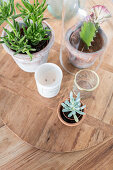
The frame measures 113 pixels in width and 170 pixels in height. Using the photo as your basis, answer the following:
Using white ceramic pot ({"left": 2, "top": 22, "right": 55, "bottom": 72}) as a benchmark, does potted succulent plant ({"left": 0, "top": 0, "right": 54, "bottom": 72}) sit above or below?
above

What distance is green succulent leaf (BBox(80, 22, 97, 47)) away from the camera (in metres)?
0.47

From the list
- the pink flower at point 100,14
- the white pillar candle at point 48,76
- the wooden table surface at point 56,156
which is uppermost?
the pink flower at point 100,14

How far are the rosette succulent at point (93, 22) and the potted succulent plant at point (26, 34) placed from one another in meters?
0.09

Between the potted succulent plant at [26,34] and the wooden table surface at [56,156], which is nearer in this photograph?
the potted succulent plant at [26,34]

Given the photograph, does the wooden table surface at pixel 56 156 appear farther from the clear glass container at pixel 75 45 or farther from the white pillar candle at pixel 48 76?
the white pillar candle at pixel 48 76

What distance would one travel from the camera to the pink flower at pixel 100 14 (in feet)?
1.58

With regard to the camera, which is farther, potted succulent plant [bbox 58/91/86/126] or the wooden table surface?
the wooden table surface

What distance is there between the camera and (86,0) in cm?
Answer: 53

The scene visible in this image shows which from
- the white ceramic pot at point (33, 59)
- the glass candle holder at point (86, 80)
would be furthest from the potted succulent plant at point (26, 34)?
the glass candle holder at point (86, 80)

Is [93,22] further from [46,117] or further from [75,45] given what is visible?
[46,117]

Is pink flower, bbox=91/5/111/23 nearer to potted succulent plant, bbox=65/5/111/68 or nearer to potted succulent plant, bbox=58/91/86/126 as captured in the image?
potted succulent plant, bbox=65/5/111/68

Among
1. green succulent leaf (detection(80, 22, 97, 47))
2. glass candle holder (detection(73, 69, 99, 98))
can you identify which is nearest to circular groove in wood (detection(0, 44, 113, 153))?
glass candle holder (detection(73, 69, 99, 98))

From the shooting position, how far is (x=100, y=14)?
486 millimetres

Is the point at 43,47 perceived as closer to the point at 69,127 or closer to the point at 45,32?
the point at 45,32
